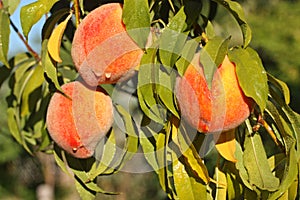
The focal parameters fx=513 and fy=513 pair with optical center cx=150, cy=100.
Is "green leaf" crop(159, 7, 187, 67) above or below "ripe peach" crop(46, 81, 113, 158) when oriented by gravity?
above

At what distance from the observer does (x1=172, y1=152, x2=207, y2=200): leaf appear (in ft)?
2.08

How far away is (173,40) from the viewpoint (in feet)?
1.97

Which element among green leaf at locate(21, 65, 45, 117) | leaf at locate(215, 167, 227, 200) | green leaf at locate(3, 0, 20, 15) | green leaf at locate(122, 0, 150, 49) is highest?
green leaf at locate(122, 0, 150, 49)

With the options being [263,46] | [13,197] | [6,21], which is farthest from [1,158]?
[6,21]

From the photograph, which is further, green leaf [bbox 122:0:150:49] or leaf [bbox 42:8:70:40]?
leaf [bbox 42:8:70:40]

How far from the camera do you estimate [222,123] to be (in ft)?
1.99

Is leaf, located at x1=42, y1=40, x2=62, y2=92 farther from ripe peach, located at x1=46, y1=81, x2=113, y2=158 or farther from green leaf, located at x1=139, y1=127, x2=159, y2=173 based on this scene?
green leaf, located at x1=139, y1=127, x2=159, y2=173

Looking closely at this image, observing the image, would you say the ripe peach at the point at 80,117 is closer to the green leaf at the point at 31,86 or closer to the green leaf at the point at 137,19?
the green leaf at the point at 137,19

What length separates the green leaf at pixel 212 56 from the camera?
1.90 ft

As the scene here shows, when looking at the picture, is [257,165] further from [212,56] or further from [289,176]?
[212,56]

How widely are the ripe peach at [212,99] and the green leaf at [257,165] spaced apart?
2.6 inches

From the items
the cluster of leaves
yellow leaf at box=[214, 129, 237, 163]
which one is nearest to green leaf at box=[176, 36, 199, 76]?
the cluster of leaves

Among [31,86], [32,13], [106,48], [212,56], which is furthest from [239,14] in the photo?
[31,86]

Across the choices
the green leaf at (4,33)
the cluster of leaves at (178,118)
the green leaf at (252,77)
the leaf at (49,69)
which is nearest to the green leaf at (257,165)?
the cluster of leaves at (178,118)
